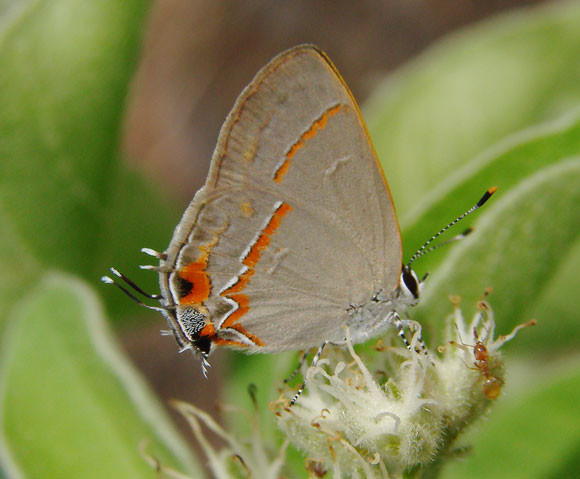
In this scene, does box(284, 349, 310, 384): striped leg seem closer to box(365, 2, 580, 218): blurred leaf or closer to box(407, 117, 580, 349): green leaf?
box(407, 117, 580, 349): green leaf

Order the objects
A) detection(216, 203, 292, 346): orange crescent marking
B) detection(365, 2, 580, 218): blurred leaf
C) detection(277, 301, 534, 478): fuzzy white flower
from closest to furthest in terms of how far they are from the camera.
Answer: detection(277, 301, 534, 478): fuzzy white flower < detection(216, 203, 292, 346): orange crescent marking < detection(365, 2, 580, 218): blurred leaf

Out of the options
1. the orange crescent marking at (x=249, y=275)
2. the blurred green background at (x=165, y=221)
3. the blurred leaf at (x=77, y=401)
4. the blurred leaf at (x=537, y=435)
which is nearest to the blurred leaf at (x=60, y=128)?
the blurred green background at (x=165, y=221)

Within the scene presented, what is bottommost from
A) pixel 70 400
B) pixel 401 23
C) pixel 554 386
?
pixel 554 386

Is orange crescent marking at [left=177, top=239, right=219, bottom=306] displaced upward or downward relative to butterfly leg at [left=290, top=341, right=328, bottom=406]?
upward

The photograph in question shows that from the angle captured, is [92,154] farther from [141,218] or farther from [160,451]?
[160,451]

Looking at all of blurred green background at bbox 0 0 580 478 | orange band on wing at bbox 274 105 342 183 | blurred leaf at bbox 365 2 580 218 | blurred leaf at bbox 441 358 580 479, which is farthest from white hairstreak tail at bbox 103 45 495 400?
blurred leaf at bbox 365 2 580 218

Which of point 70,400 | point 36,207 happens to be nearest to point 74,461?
point 70,400

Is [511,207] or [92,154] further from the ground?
[92,154]

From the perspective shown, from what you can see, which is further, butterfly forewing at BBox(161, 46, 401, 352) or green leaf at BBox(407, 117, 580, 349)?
butterfly forewing at BBox(161, 46, 401, 352)
